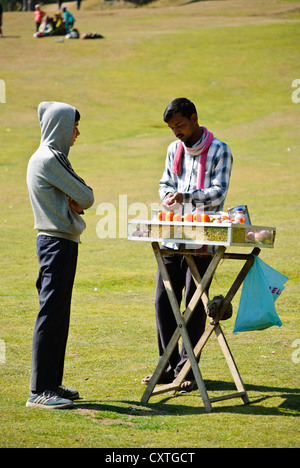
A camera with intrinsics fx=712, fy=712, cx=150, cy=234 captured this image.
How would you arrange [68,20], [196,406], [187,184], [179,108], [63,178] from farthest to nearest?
[68,20]
[187,184]
[179,108]
[196,406]
[63,178]

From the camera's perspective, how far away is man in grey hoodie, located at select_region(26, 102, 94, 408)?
18.0ft

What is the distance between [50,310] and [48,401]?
70 cm

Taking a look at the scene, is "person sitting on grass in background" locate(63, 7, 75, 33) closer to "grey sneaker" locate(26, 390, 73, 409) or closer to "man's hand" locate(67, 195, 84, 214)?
"man's hand" locate(67, 195, 84, 214)

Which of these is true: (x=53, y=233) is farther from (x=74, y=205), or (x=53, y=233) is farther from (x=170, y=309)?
(x=170, y=309)

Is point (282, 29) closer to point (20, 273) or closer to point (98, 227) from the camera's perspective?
point (98, 227)

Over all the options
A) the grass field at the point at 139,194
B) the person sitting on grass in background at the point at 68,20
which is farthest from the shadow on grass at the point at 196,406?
the person sitting on grass in background at the point at 68,20

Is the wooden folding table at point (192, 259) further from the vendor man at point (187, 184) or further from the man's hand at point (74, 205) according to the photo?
the man's hand at point (74, 205)

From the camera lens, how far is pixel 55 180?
5.47m

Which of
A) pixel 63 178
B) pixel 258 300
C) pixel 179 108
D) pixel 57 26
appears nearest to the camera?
pixel 63 178

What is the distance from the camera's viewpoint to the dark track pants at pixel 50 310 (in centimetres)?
550

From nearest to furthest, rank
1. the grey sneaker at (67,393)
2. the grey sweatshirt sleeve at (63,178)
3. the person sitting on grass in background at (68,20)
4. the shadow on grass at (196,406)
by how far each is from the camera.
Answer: the grey sweatshirt sleeve at (63,178) → the shadow on grass at (196,406) → the grey sneaker at (67,393) → the person sitting on grass in background at (68,20)

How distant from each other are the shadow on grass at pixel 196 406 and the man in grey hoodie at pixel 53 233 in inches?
12.6

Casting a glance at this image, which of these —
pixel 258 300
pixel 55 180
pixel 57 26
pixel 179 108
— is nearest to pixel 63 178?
pixel 55 180
